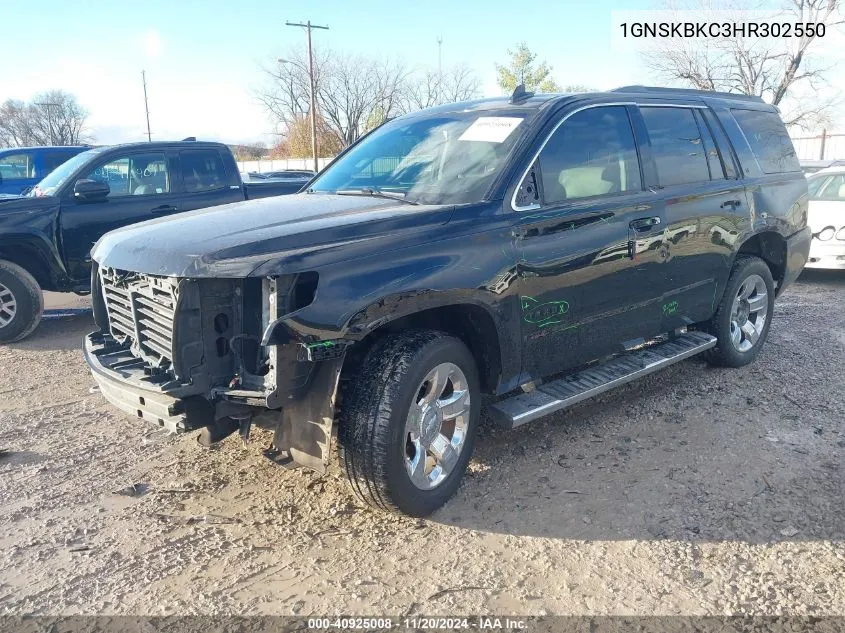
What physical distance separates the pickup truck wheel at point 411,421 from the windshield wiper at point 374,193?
0.87 m

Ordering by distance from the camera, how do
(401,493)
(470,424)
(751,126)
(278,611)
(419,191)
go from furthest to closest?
(751,126) → (419,191) → (470,424) → (401,493) → (278,611)

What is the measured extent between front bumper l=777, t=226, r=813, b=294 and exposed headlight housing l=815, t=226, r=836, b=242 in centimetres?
380

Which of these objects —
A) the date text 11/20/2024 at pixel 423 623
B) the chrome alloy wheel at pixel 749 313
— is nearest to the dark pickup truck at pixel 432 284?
the chrome alloy wheel at pixel 749 313

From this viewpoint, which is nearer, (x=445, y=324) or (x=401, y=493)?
(x=401, y=493)

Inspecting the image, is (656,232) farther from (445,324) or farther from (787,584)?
(787,584)

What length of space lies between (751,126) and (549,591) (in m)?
4.28

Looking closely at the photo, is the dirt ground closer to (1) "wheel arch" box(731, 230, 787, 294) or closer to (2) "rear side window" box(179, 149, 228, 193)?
(1) "wheel arch" box(731, 230, 787, 294)

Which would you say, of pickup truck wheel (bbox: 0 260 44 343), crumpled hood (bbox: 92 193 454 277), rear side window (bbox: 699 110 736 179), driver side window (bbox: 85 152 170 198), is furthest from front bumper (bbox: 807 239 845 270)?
pickup truck wheel (bbox: 0 260 44 343)

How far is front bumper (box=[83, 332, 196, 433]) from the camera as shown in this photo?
3.04 meters

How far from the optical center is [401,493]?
3.26m

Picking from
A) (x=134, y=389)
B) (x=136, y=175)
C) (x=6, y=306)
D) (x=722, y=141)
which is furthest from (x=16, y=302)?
(x=722, y=141)

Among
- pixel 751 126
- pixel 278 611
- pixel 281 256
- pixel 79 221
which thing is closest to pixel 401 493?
pixel 278 611

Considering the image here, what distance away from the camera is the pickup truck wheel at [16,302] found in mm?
6789

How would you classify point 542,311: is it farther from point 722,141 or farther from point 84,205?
point 84,205
